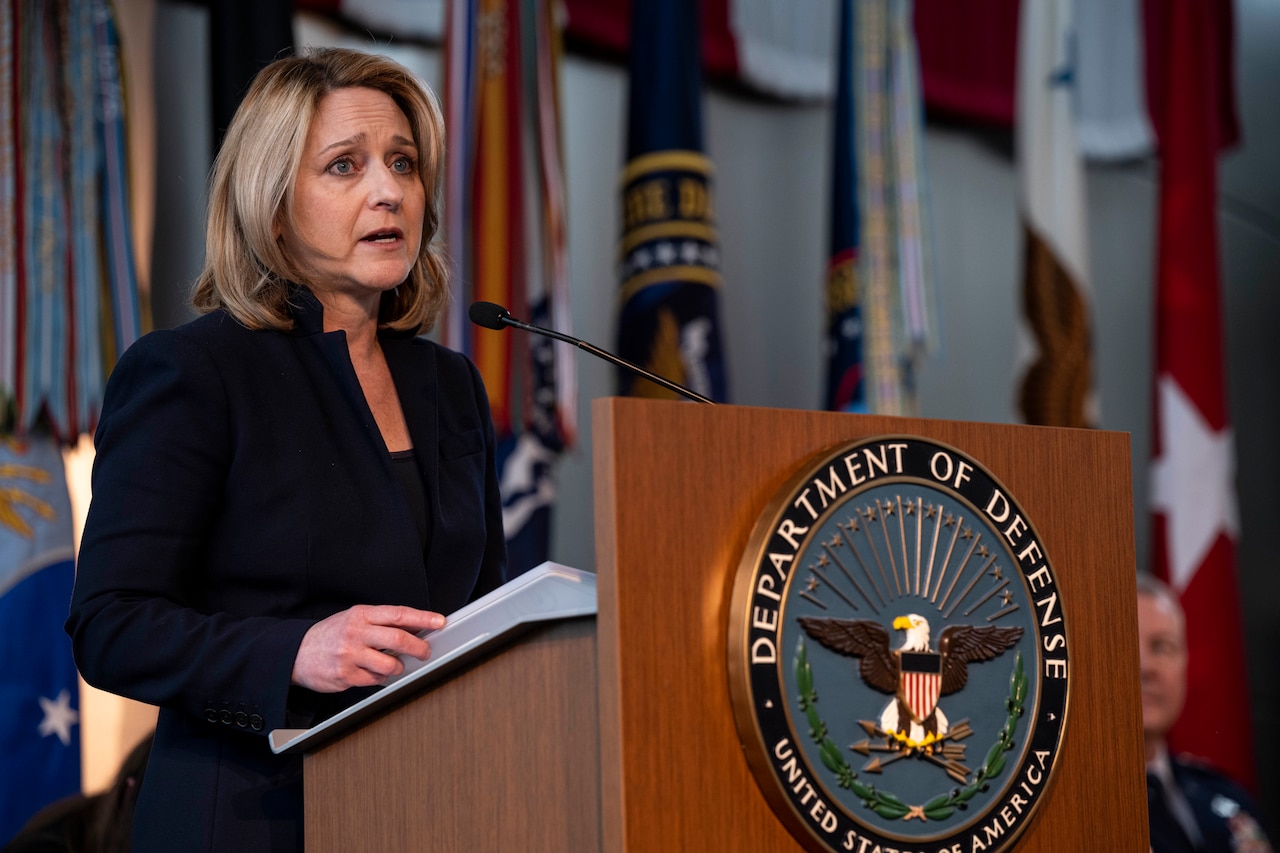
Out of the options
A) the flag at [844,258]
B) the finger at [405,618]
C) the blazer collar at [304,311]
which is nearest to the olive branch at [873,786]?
the finger at [405,618]

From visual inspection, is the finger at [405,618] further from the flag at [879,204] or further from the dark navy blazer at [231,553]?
the flag at [879,204]

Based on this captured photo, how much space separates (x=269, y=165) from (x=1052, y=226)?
3.21m

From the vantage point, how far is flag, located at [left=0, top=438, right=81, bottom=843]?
2.67 meters

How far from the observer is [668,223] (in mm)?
3502

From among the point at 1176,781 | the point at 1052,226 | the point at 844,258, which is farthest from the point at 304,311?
the point at 1052,226

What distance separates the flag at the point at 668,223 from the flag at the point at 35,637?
1391 mm

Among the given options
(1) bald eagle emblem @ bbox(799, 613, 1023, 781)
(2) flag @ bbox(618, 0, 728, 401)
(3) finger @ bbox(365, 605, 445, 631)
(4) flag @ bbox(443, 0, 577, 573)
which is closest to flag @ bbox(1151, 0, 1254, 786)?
(2) flag @ bbox(618, 0, 728, 401)

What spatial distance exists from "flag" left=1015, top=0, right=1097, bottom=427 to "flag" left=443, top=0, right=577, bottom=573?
1.58 metres

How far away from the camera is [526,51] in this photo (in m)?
3.45

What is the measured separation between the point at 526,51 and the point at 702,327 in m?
0.85

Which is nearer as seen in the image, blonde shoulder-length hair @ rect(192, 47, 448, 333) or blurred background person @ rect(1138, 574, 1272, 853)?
blonde shoulder-length hair @ rect(192, 47, 448, 333)

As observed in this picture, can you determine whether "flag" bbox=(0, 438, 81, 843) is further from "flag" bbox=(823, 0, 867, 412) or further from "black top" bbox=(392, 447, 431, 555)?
"flag" bbox=(823, 0, 867, 412)

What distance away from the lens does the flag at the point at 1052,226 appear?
4062 millimetres

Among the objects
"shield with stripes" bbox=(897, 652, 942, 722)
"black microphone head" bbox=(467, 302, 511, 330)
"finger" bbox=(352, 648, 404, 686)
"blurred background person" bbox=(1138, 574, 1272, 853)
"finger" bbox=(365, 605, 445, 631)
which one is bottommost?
"blurred background person" bbox=(1138, 574, 1272, 853)
